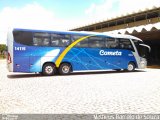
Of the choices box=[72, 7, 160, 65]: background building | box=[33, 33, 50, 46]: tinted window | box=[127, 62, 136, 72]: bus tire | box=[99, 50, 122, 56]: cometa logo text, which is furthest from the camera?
box=[72, 7, 160, 65]: background building

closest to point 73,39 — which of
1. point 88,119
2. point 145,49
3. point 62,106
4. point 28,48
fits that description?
point 28,48

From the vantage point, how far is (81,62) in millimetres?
18141

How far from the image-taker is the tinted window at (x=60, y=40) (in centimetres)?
1686

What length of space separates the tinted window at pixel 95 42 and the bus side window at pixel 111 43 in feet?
1.49

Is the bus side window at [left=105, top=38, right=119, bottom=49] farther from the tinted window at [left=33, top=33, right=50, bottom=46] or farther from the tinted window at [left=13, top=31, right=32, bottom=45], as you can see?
the tinted window at [left=13, top=31, right=32, bottom=45]

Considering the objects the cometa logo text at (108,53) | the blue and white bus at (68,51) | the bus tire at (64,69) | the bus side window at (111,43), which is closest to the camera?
the blue and white bus at (68,51)

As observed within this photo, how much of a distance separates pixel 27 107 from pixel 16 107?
0.28 m

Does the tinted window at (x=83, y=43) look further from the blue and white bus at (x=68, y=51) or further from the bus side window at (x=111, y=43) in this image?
the bus side window at (x=111, y=43)

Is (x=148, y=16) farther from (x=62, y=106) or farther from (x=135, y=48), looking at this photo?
(x=62, y=106)

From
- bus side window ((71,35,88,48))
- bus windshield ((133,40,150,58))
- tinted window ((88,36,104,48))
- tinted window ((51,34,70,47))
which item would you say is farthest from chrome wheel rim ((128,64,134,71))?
tinted window ((51,34,70,47))

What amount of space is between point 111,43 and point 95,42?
149cm

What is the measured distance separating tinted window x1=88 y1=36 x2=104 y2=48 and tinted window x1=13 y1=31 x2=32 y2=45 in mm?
4396

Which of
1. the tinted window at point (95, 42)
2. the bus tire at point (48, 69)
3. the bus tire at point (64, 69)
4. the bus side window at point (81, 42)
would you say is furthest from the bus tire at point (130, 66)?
the bus tire at point (48, 69)

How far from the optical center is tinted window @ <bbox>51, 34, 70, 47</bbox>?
16859mm
